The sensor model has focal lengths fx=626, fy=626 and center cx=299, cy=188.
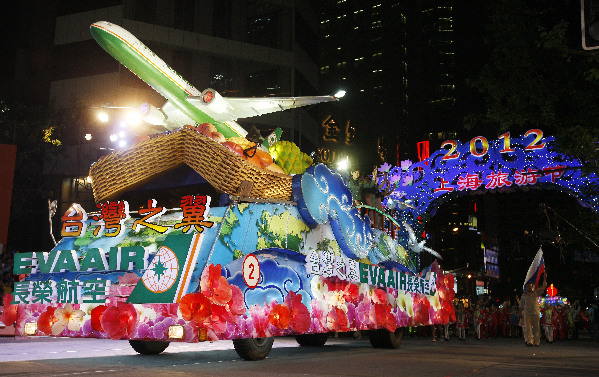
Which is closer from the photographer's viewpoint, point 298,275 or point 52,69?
point 298,275

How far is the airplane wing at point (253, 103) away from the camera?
32.1ft

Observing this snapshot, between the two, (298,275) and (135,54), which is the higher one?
(135,54)

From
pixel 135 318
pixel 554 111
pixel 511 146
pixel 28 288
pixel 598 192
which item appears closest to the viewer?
pixel 135 318

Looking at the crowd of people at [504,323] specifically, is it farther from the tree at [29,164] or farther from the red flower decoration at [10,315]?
the tree at [29,164]

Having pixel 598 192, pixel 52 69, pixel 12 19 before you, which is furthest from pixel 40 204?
pixel 598 192

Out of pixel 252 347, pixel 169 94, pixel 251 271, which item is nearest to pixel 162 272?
pixel 251 271

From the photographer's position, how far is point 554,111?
12.9 m

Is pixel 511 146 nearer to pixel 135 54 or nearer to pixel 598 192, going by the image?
pixel 598 192

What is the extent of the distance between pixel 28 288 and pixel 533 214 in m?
75.9

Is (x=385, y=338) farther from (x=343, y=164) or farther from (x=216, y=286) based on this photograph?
(x=216, y=286)

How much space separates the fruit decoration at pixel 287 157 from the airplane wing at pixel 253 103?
1.19 meters

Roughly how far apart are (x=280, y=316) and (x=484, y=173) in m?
10.6

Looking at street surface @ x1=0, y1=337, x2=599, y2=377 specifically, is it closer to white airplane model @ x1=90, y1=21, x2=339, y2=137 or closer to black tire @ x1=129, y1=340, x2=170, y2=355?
black tire @ x1=129, y1=340, x2=170, y2=355

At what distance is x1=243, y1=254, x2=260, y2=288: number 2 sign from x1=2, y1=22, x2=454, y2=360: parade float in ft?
0.06
